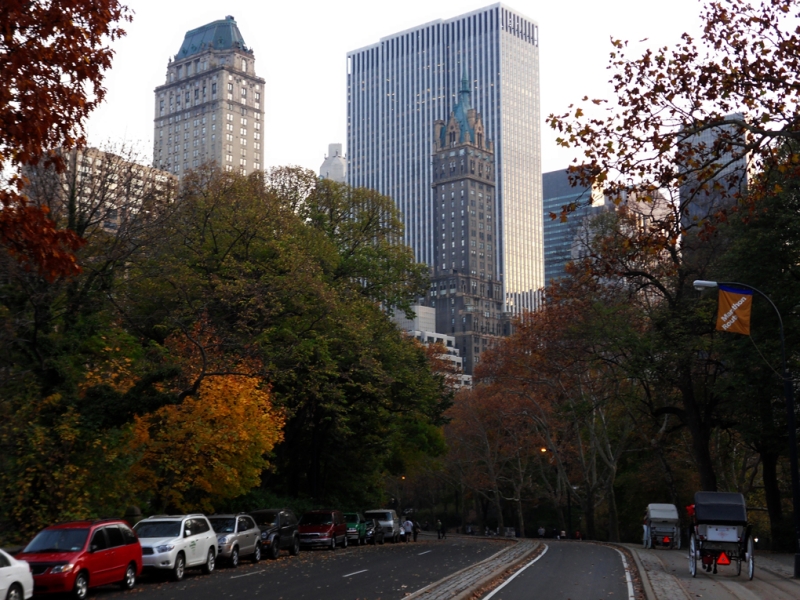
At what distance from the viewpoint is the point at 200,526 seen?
27.6 m

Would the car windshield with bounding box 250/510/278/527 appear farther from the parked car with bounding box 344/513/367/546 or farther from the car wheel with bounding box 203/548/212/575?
the parked car with bounding box 344/513/367/546

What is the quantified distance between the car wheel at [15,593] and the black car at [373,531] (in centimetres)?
3325

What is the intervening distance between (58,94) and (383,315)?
127ft

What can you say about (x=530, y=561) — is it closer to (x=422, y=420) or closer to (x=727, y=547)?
(x=727, y=547)

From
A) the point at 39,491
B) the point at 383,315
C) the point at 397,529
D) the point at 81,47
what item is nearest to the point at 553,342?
the point at 383,315

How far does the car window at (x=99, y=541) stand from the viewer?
2125 cm

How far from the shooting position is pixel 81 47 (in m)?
13.3

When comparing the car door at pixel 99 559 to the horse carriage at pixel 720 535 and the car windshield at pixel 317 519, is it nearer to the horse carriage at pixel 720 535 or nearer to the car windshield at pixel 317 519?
the horse carriage at pixel 720 535

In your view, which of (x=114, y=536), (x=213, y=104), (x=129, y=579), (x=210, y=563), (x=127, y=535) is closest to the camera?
(x=114, y=536)

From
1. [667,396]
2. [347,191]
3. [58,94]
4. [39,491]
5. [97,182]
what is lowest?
[39,491]

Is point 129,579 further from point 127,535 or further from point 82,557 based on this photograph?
point 82,557

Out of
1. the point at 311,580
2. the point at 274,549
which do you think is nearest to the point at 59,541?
the point at 311,580

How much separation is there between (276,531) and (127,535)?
40.0 feet

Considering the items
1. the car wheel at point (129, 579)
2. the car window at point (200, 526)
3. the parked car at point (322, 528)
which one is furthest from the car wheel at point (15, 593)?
the parked car at point (322, 528)
